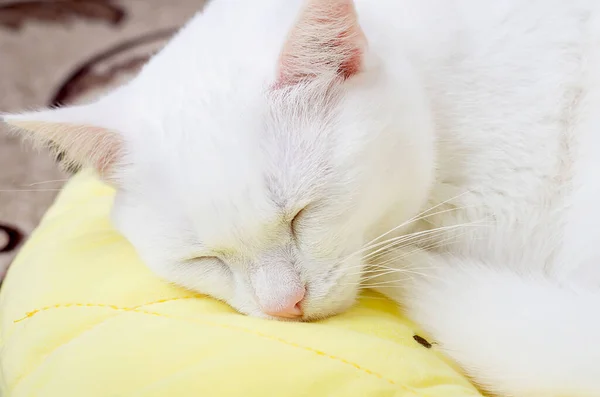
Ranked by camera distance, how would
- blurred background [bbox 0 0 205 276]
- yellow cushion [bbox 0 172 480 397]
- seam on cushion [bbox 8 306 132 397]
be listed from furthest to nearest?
blurred background [bbox 0 0 205 276], seam on cushion [bbox 8 306 132 397], yellow cushion [bbox 0 172 480 397]

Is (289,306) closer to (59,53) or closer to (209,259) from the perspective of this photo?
(209,259)

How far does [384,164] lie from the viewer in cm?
87

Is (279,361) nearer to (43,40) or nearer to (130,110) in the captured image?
(130,110)

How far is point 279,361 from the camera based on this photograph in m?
0.74

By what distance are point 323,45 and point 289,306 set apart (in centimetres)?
34

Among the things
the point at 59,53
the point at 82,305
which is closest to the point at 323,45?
the point at 82,305

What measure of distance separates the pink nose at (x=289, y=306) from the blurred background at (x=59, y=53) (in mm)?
1067

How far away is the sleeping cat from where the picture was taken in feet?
2.66

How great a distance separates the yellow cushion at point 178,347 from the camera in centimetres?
73

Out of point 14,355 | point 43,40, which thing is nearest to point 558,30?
point 14,355

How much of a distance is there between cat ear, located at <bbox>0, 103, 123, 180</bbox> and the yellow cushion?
6.7 inches

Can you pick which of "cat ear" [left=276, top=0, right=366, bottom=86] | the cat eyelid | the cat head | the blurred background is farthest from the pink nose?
the blurred background

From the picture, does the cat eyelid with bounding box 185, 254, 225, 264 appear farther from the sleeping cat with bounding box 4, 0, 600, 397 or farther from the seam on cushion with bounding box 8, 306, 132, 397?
the seam on cushion with bounding box 8, 306, 132, 397

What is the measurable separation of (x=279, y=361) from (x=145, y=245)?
30 cm
